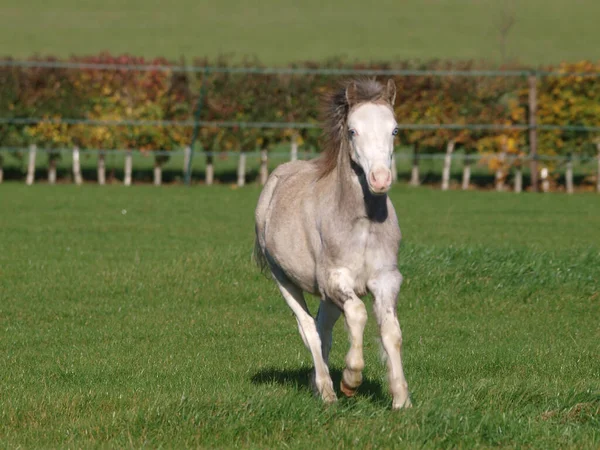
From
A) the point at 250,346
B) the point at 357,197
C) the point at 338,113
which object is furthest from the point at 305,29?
the point at 357,197

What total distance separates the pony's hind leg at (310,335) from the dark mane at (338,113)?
3.13 ft

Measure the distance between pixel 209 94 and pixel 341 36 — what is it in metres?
42.4

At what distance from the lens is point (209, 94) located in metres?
26.2

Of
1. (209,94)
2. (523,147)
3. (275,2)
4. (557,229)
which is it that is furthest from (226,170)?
(275,2)

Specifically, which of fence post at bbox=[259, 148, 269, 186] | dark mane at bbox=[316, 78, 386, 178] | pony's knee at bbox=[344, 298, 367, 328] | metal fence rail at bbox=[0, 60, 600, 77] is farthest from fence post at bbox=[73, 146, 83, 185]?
pony's knee at bbox=[344, 298, 367, 328]

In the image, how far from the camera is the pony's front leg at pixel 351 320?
21.4 feet

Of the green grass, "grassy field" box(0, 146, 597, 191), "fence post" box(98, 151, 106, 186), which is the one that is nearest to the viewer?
the green grass

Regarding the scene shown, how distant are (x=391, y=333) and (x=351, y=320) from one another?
0.82 feet

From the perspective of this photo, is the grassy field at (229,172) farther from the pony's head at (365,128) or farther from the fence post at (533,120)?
the pony's head at (365,128)

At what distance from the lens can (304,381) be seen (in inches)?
324

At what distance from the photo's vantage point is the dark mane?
22.2 ft

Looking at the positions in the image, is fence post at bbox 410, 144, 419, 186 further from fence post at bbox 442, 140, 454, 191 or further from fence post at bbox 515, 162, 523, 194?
fence post at bbox 515, 162, 523, 194

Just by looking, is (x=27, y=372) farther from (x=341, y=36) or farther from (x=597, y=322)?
(x=341, y=36)

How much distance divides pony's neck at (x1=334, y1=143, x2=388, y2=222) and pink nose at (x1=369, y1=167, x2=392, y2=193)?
1.85 ft
